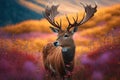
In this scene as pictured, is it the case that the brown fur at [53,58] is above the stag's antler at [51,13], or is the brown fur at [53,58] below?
below

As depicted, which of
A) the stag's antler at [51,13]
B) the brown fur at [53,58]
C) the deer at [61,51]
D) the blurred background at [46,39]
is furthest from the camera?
the blurred background at [46,39]

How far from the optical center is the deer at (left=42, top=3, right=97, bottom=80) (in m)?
9.04

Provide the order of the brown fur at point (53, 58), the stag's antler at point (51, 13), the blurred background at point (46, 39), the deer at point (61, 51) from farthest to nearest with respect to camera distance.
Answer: the blurred background at point (46, 39) → the stag's antler at point (51, 13) → the brown fur at point (53, 58) → the deer at point (61, 51)

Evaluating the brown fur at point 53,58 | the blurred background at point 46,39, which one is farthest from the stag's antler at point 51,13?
the blurred background at point 46,39

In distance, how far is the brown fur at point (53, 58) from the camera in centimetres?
936

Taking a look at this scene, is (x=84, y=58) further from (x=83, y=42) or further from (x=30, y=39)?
(x=30, y=39)

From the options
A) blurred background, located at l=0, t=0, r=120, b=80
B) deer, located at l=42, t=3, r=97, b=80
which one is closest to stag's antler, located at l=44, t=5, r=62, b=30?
deer, located at l=42, t=3, r=97, b=80

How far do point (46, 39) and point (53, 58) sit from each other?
1462mm

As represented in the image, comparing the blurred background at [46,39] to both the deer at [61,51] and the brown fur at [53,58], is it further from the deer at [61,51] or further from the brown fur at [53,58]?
the deer at [61,51]

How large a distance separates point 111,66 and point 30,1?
2602 mm

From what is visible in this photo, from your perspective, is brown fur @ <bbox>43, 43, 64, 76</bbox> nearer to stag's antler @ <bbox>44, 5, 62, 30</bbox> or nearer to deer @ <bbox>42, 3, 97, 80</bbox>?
deer @ <bbox>42, 3, 97, 80</bbox>

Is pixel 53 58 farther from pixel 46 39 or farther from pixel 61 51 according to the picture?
pixel 46 39

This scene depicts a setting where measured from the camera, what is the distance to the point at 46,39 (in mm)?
10930

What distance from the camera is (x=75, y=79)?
1023 centimetres
